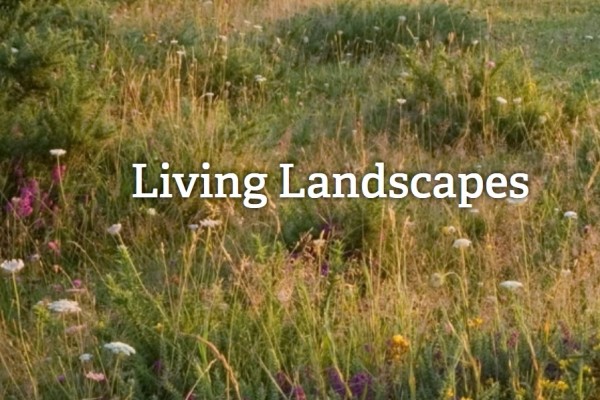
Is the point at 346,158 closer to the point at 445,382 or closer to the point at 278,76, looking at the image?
the point at 278,76

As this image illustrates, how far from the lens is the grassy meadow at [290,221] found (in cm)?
311

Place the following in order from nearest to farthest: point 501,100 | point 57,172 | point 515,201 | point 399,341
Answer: point 399,341 < point 515,201 < point 57,172 < point 501,100

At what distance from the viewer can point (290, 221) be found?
14.6 ft

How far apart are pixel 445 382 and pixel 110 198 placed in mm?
2449

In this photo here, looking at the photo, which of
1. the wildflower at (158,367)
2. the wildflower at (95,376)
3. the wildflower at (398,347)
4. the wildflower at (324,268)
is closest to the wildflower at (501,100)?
the wildflower at (324,268)

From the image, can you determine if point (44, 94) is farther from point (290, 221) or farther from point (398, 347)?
point (398, 347)

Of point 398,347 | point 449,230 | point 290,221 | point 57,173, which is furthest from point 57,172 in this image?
point 398,347

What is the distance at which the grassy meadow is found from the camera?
10.2 feet

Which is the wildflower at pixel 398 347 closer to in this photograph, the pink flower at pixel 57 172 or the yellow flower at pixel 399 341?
the yellow flower at pixel 399 341

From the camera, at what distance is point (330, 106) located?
655cm

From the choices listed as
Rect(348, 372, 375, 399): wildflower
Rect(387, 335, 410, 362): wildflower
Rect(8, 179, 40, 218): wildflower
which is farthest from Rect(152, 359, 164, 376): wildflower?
Rect(8, 179, 40, 218): wildflower

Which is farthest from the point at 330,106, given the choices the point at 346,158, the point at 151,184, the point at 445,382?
the point at 445,382

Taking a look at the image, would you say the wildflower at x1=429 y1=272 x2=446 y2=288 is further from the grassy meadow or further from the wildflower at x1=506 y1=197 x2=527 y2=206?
the wildflower at x1=506 y1=197 x2=527 y2=206

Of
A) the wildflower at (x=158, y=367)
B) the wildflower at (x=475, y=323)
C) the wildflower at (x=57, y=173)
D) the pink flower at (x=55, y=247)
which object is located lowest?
the pink flower at (x=55, y=247)
